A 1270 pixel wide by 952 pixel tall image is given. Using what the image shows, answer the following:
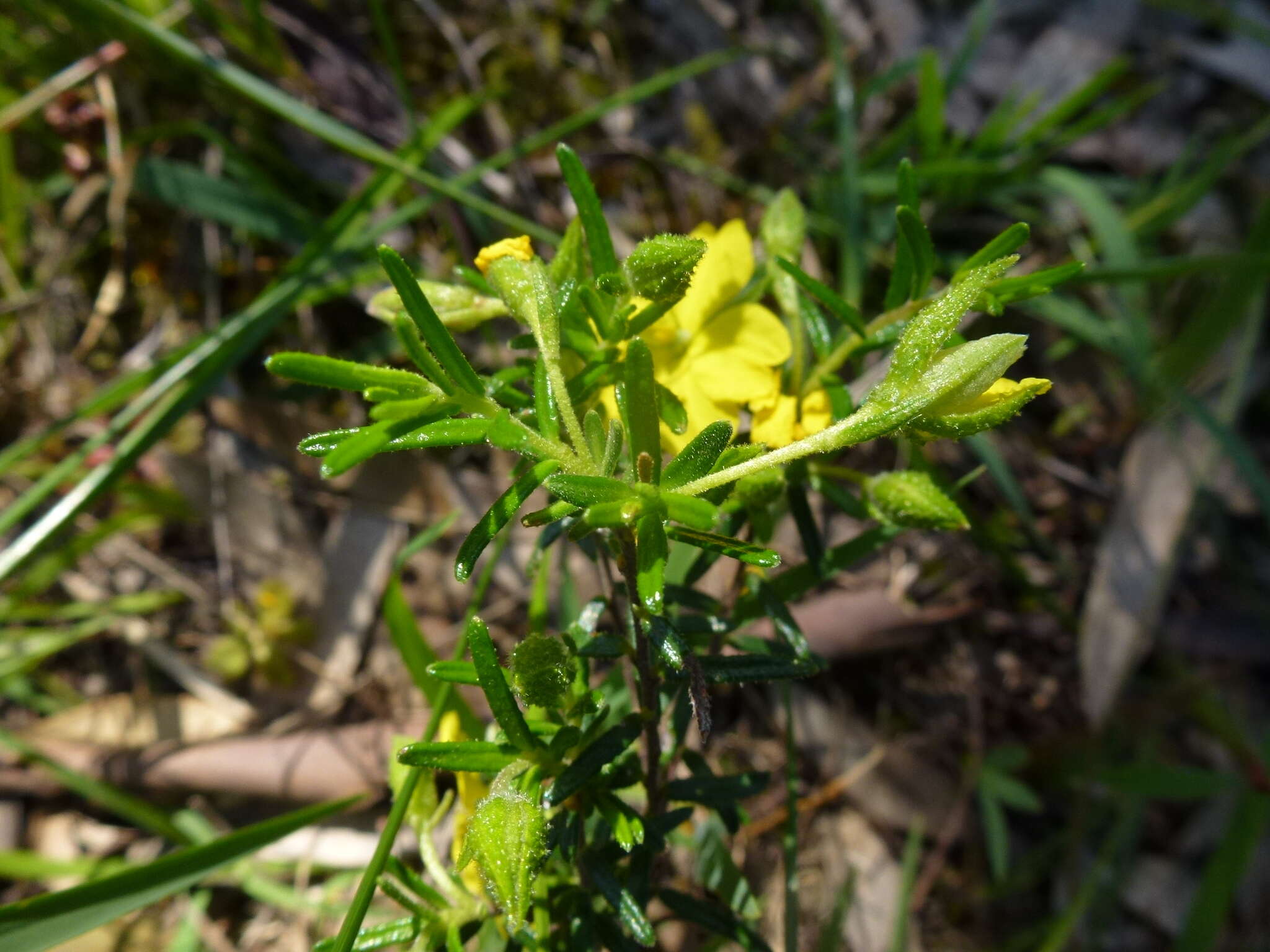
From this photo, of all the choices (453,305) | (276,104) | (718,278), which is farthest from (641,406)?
(276,104)

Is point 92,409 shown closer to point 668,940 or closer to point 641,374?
point 641,374

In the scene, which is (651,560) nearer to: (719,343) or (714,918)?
(719,343)

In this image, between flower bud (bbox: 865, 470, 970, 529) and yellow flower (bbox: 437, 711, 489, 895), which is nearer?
flower bud (bbox: 865, 470, 970, 529)

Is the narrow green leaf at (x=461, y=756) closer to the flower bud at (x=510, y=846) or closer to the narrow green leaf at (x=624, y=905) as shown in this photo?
the flower bud at (x=510, y=846)

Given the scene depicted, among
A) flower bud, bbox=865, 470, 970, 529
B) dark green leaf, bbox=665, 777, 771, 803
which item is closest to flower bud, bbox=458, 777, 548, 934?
dark green leaf, bbox=665, 777, 771, 803

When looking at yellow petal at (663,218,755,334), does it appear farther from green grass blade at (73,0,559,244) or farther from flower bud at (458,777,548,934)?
flower bud at (458,777,548,934)

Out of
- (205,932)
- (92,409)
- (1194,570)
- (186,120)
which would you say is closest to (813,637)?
(1194,570)
